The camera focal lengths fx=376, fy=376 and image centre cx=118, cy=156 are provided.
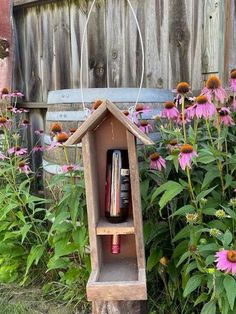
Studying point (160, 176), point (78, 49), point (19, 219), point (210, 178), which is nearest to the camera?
point (210, 178)

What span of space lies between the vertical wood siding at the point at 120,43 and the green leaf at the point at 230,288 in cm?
117

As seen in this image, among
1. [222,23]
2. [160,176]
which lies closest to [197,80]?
[222,23]

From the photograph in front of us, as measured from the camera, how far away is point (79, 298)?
65.7 inches

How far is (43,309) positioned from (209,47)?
5.03 feet

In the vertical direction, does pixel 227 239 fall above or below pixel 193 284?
above

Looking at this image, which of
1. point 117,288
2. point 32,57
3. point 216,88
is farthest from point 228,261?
point 32,57

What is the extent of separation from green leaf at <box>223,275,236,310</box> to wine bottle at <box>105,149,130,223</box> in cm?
37

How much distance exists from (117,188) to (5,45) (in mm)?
1916

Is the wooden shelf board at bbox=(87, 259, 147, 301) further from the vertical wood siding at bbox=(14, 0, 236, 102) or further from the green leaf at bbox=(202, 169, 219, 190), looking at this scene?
the vertical wood siding at bbox=(14, 0, 236, 102)

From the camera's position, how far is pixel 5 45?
2.69m

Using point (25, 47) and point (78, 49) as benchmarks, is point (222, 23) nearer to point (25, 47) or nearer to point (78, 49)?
point (78, 49)

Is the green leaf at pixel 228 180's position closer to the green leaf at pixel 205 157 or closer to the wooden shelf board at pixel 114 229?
the green leaf at pixel 205 157

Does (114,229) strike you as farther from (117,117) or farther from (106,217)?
(117,117)

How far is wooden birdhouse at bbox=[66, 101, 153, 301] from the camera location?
108 cm
